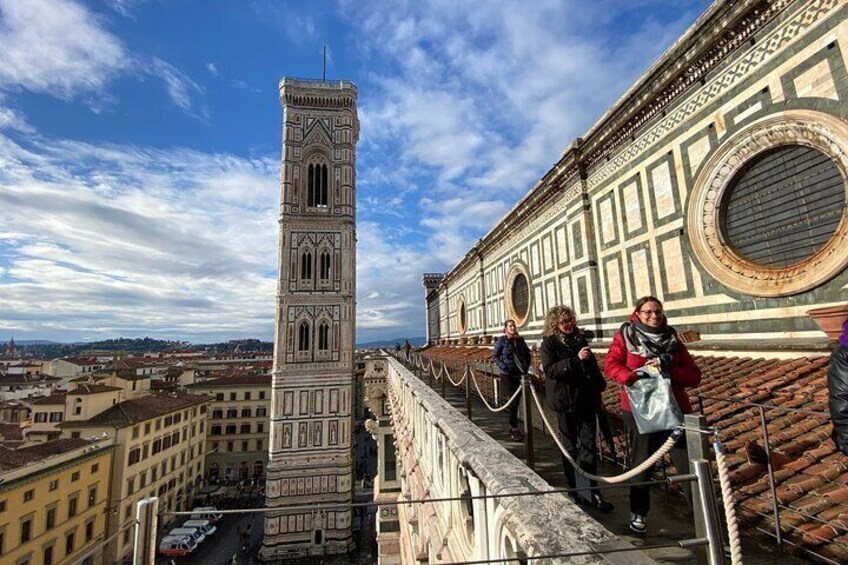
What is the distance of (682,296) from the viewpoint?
7.67m

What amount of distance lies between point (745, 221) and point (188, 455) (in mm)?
45608

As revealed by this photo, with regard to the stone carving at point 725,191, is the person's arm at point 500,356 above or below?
below

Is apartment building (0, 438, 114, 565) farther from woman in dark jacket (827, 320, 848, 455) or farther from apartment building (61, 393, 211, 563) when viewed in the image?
woman in dark jacket (827, 320, 848, 455)

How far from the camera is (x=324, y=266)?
33.5 m

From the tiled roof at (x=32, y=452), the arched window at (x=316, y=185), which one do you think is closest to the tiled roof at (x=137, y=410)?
the tiled roof at (x=32, y=452)

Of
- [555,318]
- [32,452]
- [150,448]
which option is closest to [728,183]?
[555,318]

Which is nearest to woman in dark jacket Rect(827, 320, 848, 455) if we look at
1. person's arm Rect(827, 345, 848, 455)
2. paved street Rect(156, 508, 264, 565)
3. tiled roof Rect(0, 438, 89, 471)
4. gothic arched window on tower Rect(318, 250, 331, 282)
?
person's arm Rect(827, 345, 848, 455)

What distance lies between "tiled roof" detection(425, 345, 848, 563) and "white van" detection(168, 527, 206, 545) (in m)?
35.6

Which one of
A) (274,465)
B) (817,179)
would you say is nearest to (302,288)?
(274,465)

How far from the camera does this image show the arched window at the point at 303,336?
32.3 metres

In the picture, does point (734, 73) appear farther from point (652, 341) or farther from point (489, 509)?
point (489, 509)

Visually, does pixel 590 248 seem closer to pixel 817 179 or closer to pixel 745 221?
pixel 745 221

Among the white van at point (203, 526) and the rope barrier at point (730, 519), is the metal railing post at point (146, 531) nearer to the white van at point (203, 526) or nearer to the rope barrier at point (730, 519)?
the rope barrier at point (730, 519)

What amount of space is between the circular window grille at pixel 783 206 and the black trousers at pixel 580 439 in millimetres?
4534
